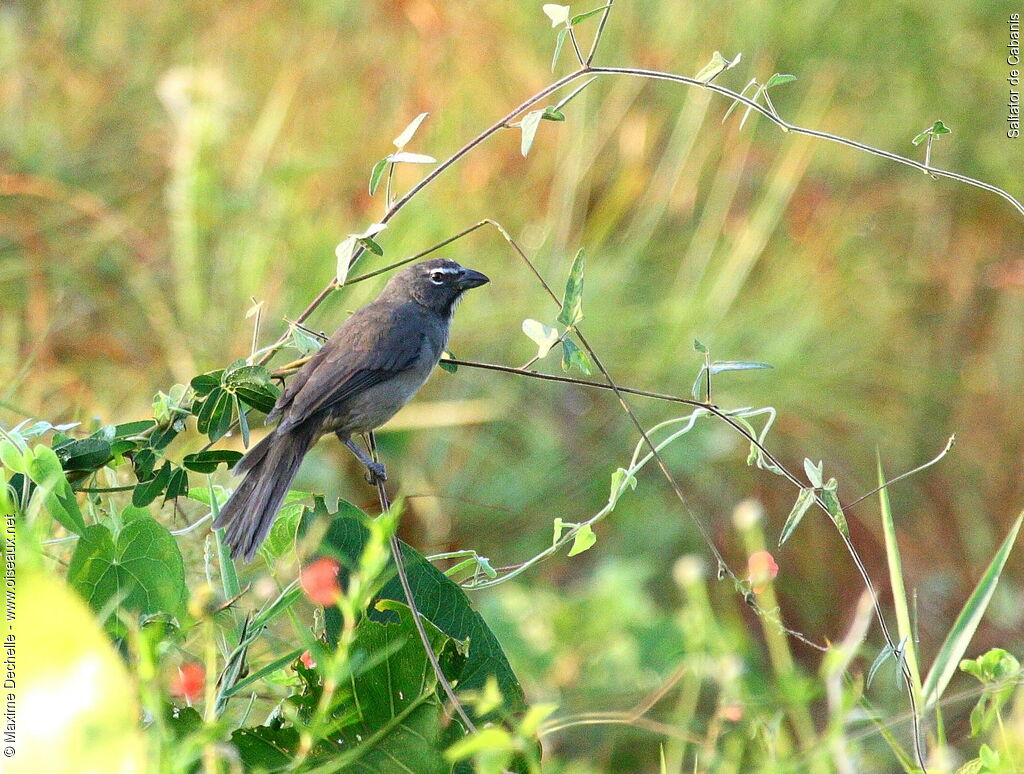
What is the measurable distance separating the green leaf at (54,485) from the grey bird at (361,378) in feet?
1.44

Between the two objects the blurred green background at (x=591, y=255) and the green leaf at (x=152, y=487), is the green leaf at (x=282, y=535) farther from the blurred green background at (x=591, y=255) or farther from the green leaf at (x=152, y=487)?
the blurred green background at (x=591, y=255)

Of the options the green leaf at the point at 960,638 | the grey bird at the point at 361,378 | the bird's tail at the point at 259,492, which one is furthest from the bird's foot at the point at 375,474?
the green leaf at the point at 960,638

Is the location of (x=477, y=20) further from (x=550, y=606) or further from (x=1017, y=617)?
(x=1017, y=617)

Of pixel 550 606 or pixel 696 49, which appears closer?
pixel 550 606

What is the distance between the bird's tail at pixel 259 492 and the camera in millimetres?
2031

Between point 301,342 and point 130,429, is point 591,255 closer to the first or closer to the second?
point 301,342

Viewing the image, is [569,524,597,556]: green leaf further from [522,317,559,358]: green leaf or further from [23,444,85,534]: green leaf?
[23,444,85,534]: green leaf

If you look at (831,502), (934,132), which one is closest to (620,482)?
(831,502)

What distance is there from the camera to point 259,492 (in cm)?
218

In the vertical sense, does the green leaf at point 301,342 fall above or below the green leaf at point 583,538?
above

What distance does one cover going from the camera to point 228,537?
6.72 feet

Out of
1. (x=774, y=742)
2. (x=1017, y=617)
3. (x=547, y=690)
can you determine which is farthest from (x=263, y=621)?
(x=1017, y=617)

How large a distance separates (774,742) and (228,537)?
3.24ft

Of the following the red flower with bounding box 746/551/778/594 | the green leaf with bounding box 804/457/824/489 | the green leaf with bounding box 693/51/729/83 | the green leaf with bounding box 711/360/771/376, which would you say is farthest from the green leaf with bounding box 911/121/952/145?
the red flower with bounding box 746/551/778/594
